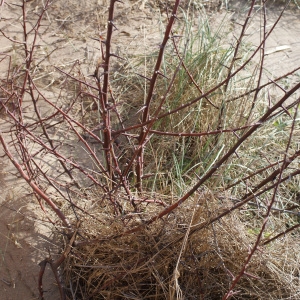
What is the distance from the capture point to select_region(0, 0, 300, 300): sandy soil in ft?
7.72

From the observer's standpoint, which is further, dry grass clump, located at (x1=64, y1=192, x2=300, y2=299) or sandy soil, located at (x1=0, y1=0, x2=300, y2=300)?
sandy soil, located at (x1=0, y1=0, x2=300, y2=300)

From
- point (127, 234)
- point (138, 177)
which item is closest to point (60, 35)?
point (138, 177)

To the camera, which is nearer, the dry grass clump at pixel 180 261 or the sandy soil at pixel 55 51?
the dry grass clump at pixel 180 261

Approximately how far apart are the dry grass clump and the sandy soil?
0.74 ft

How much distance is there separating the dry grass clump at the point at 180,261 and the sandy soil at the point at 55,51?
Result: 226 mm

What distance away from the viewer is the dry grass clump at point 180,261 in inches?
81.5

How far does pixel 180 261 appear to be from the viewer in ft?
6.82

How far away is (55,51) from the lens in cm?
379

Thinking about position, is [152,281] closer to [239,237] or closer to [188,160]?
[239,237]

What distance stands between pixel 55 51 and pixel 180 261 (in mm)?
2211

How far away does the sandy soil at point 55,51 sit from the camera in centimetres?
235

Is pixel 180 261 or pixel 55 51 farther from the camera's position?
pixel 55 51

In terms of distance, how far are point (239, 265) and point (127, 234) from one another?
481 mm

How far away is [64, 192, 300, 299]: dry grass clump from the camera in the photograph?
6.79ft
